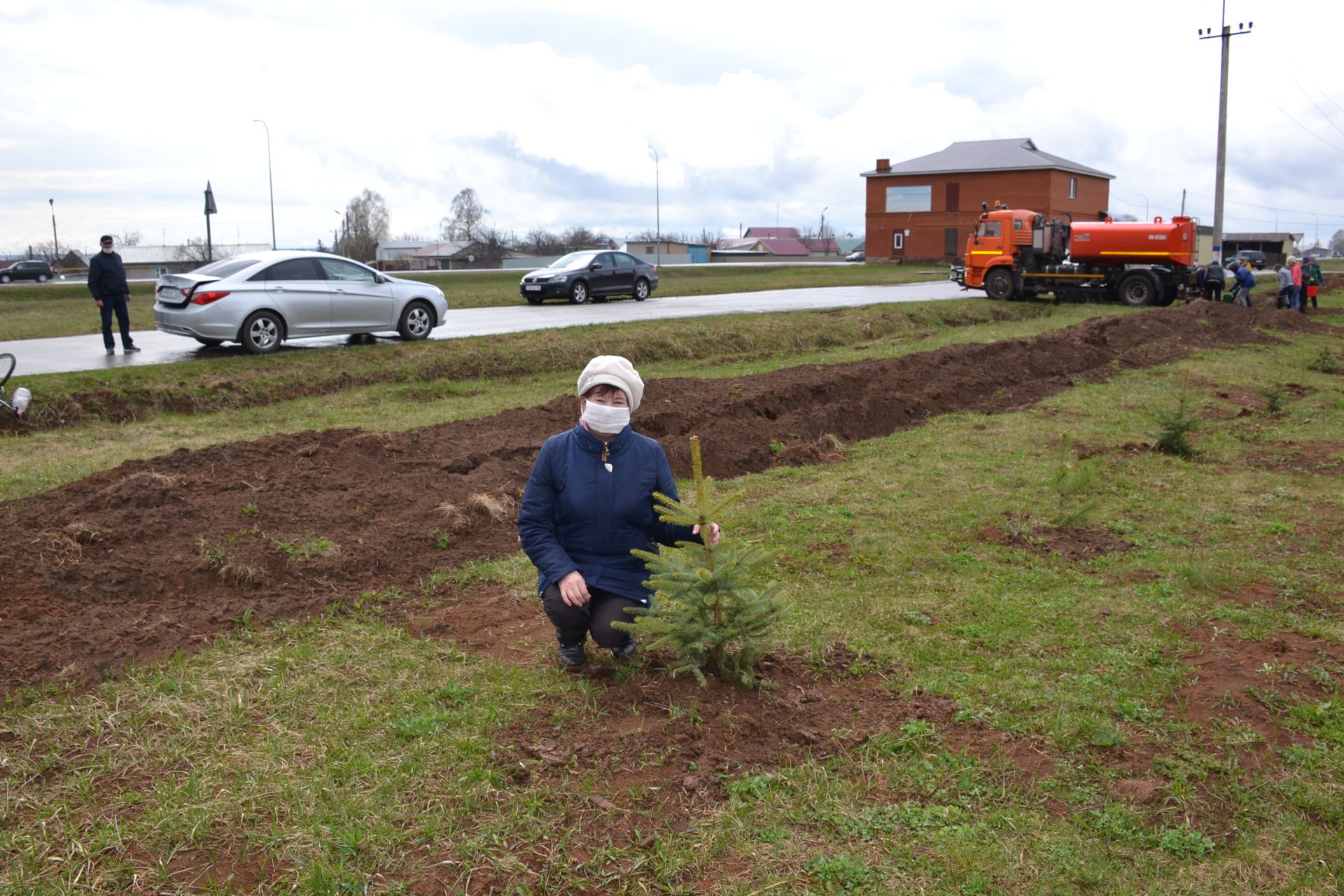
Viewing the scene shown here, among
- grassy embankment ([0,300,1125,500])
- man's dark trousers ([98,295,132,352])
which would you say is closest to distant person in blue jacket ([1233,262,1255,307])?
grassy embankment ([0,300,1125,500])

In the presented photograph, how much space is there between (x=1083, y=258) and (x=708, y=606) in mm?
28689

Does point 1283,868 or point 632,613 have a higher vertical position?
point 632,613

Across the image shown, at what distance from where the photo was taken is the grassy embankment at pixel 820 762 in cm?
308

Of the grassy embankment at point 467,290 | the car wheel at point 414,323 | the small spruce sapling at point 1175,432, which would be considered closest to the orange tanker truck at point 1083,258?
the grassy embankment at point 467,290

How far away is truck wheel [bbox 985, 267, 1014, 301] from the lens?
29391 millimetres

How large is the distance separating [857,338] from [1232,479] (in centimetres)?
1221

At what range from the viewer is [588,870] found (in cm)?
307

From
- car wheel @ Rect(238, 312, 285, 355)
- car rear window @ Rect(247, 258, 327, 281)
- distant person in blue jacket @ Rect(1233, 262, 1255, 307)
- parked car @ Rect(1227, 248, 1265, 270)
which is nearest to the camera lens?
car wheel @ Rect(238, 312, 285, 355)

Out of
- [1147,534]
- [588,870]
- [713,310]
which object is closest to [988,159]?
[713,310]

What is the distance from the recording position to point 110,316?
15.5 meters

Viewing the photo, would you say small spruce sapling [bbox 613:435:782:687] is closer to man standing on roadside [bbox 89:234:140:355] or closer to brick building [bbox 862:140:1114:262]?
man standing on roadside [bbox 89:234:140:355]

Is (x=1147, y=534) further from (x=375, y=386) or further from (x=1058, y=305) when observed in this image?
(x=1058, y=305)

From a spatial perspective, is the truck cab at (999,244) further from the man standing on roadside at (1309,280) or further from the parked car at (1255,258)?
the parked car at (1255,258)

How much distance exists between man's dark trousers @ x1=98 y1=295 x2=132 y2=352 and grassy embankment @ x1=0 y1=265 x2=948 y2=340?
169 inches
